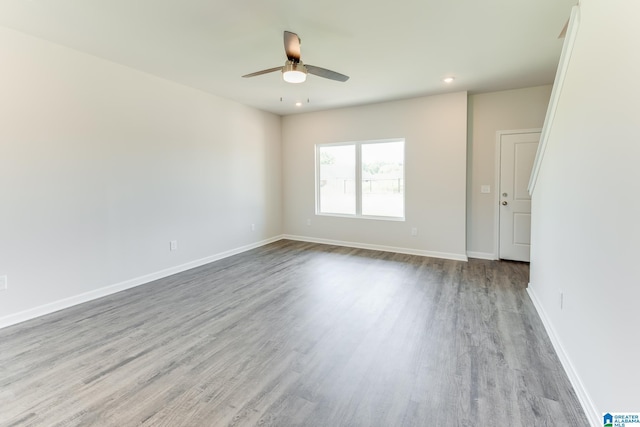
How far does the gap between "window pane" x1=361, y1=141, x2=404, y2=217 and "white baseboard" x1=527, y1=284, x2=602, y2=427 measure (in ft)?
9.59

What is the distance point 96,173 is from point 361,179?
4.09 m

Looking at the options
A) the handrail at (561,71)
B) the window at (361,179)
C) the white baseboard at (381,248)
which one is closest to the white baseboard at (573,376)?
the handrail at (561,71)

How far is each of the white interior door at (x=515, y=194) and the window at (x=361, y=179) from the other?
1.57 m

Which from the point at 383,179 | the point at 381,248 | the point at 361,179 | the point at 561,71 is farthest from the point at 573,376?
the point at 361,179

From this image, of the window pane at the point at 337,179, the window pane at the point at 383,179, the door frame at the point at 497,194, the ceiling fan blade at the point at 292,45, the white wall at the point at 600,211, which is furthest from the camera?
the window pane at the point at 337,179

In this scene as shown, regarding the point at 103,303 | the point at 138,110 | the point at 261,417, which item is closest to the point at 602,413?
the point at 261,417

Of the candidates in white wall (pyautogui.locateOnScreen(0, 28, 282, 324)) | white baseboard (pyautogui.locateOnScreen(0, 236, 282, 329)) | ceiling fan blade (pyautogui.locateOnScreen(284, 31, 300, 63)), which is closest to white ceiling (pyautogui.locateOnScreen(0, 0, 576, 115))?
ceiling fan blade (pyautogui.locateOnScreen(284, 31, 300, 63))

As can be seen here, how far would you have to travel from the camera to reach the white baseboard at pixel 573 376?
153cm

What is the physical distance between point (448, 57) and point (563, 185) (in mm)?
1924

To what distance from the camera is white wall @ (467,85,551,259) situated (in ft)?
14.4

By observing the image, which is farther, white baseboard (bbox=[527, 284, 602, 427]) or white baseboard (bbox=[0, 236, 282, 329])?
white baseboard (bbox=[0, 236, 282, 329])

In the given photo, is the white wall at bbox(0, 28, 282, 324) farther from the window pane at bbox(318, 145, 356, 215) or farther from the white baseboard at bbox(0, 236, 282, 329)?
the window pane at bbox(318, 145, 356, 215)

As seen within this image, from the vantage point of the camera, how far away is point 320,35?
2.76 meters

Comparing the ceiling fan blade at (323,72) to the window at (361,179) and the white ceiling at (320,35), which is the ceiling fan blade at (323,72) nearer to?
the white ceiling at (320,35)
